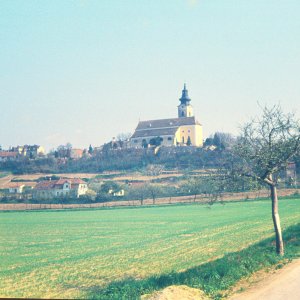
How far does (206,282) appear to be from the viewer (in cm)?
1425

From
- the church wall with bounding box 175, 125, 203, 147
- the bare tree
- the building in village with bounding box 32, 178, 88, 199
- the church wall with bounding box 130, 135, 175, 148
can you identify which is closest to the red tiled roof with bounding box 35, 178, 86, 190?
the building in village with bounding box 32, 178, 88, 199

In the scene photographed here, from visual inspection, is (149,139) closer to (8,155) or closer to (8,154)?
(8,154)

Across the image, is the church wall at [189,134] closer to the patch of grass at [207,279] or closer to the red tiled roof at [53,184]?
the red tiled roof at [53,184]

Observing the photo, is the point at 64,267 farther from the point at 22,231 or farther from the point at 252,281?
the point at 22,231

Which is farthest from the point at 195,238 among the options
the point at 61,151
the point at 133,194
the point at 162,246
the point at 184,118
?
the point at 184,118

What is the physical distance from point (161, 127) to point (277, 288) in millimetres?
147730

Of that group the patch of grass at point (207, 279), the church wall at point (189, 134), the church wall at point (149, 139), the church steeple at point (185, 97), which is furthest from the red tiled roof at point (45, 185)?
the church steeple at point (185, 97)

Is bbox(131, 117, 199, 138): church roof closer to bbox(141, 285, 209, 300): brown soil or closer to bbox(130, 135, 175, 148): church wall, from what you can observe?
bbox(130, 135, 175, 148): church wall

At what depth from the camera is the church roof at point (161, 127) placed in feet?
518

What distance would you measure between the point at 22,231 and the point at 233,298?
33.1m

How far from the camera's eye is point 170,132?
155875mm

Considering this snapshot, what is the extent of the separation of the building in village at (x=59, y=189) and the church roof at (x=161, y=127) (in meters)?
65.4

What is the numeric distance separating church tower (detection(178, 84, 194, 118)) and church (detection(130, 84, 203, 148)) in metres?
4.18

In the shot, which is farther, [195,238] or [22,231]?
[22,231]
